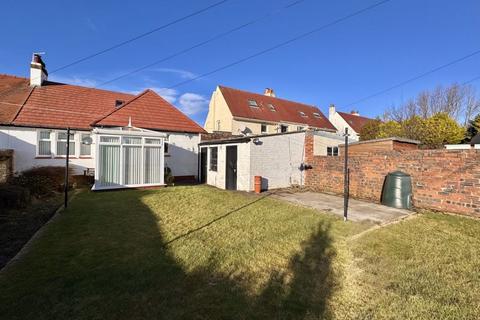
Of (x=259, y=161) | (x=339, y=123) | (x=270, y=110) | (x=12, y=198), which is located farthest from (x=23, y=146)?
(x=339, y=123)

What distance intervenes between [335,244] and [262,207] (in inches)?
150

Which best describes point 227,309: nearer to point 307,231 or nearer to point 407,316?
point 407,316

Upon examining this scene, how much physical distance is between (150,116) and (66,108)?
517cm

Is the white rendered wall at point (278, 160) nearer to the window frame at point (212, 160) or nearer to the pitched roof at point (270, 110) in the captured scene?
the window frame at point (212, 160)

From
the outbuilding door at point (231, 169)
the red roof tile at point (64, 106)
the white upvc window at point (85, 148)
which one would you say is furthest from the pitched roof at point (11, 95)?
the outbuilding door at point (231, 169)

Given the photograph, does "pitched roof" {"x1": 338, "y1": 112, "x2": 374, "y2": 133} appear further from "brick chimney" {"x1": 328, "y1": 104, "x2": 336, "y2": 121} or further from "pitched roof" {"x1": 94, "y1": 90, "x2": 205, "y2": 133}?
"pitched roof" {"x1": 94, "y1": 90, "x2": 205, "y2": 133}

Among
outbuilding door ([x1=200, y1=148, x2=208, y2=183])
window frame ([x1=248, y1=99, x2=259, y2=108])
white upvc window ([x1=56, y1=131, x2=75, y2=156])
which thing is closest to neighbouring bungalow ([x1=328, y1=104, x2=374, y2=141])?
window frame ([x1=248, y1=99, x2=259, y2=108])

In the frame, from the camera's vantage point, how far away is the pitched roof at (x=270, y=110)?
2709 cm

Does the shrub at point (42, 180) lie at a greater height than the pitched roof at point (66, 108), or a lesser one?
lesser

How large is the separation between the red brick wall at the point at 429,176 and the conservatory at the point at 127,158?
9.12 m

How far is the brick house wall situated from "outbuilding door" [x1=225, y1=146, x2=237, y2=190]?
9976mm

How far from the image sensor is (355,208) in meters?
9.20

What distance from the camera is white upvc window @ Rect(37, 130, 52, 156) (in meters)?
14.7

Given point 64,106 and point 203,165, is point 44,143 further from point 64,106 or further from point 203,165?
point 203,165
